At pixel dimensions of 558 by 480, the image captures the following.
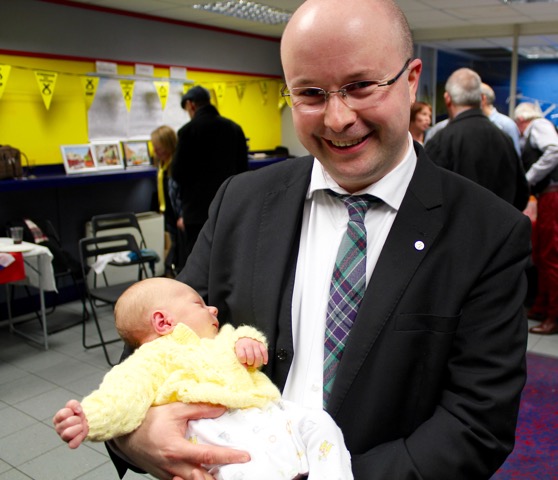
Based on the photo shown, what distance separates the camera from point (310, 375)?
118 cm

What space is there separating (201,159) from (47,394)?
2.15 m

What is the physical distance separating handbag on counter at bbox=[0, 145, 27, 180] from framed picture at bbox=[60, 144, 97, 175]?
737 mm

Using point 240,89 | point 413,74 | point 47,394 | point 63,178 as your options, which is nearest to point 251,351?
point 413,74

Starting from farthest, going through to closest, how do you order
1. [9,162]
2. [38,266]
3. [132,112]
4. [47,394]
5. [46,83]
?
[132,112]
[46,83]
[9,162]
[38,266]
[47,394]

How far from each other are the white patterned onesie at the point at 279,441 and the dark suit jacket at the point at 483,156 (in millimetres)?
2987

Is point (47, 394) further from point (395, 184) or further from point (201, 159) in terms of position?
point (395, 184)

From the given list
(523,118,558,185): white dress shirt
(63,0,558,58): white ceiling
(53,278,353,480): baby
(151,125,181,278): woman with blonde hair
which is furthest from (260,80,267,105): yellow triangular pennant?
(53,278,353,480): baby

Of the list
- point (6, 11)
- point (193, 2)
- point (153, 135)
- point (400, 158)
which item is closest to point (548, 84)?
point (193, 2)

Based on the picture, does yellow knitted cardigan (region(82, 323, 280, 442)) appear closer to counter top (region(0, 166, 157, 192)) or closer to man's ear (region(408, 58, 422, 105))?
man's ear (region(408, 58, 422, 105))

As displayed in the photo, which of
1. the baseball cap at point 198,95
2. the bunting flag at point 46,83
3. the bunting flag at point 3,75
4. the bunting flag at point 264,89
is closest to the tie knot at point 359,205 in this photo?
the baseball cap at point 198,95

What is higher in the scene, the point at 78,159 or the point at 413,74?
the point at 413,74

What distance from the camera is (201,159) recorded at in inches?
191

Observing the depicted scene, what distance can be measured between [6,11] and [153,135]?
177 centimetres

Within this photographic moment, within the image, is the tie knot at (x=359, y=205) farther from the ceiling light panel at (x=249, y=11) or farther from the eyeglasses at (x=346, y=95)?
the ceiling light panel at (x=249, y=11)
